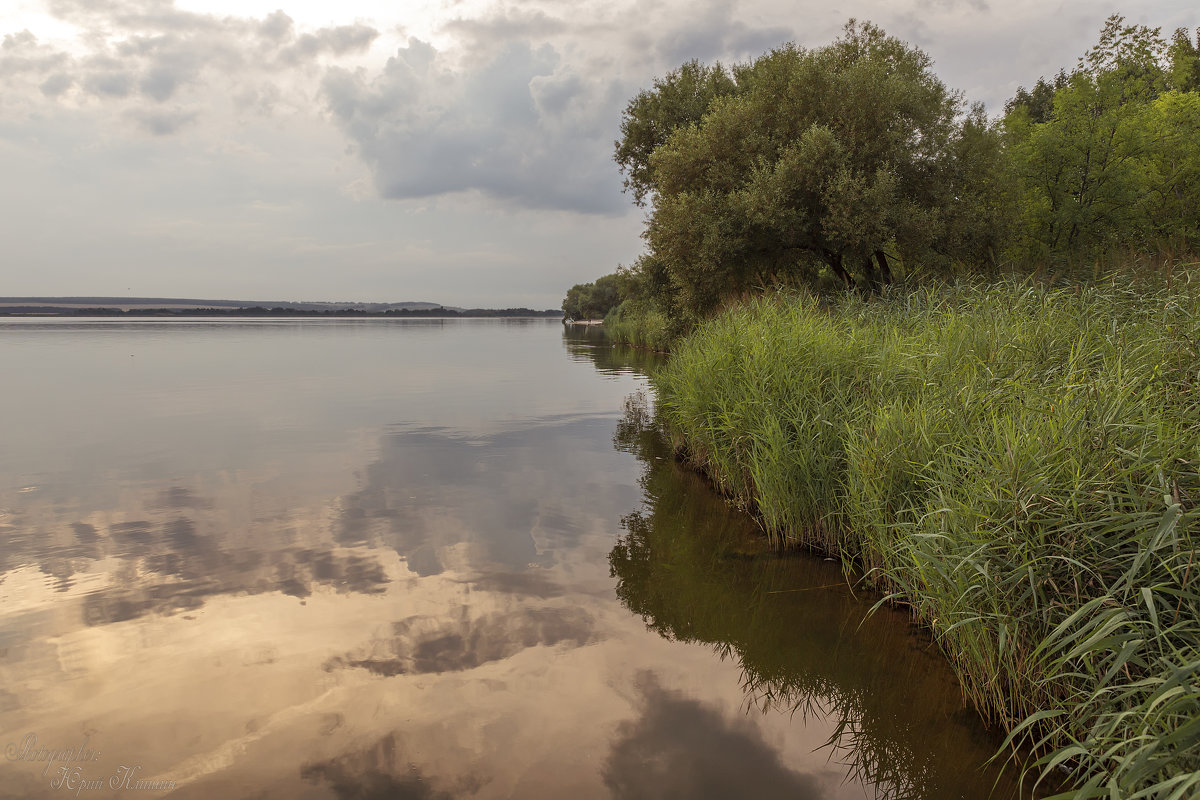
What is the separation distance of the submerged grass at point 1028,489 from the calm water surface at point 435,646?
82 cm

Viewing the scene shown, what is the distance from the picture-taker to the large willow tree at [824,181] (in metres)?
20.6

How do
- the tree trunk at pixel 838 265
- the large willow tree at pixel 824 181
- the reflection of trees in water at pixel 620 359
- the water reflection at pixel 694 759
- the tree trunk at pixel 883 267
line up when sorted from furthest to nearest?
the reflection of trees in water at pixel 620 359 → the tree trunk at pixel 883 267 → the tree trunk at pixel 838 265 → the large willow tree at pixel 824 181 → the water reflection at pixel 694 759

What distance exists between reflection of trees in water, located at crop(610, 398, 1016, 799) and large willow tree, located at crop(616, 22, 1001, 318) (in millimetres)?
13351

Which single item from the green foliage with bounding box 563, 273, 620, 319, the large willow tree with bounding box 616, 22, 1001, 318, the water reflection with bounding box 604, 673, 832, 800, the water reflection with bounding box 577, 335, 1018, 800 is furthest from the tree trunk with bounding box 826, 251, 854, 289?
the green foliage with bounding box 563, 273, 620, 319

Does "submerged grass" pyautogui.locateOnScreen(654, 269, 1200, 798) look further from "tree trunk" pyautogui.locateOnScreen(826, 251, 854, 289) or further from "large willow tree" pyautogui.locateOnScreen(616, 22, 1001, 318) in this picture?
"tree trunk" pyautogui.locateOnScreen(826, 251, 854, 289)

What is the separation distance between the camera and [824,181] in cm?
2067

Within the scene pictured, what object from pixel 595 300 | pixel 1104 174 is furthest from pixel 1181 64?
pixel 595 300

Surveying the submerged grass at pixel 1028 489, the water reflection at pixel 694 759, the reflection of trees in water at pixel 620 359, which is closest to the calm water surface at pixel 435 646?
the water reflection at pixel 694 759

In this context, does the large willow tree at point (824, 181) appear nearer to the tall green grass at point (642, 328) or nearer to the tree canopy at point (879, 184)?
the tree canopy at point (879, 184)

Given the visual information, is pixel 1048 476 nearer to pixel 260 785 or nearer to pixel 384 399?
pixel 260 785

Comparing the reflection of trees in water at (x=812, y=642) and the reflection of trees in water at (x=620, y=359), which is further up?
the reflection of trees in water at (x=620, y=359)

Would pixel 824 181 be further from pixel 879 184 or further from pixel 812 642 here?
pixel 812 642

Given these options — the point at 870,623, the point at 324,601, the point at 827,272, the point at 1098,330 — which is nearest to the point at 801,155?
the point at 827,272

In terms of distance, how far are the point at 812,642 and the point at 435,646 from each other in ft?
13.6
